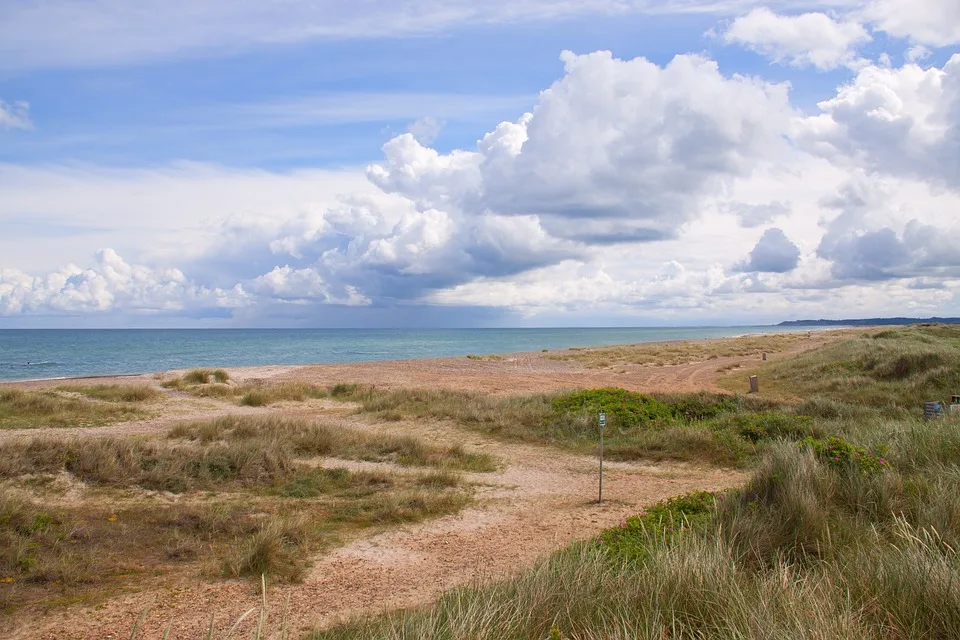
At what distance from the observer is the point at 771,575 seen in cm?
460

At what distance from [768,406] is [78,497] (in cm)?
1754

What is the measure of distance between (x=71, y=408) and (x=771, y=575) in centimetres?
2183

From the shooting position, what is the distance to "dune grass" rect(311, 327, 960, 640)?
3.48 m

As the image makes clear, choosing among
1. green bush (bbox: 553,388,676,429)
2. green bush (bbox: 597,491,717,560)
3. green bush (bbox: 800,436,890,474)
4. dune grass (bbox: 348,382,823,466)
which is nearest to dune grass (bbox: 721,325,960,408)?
dune grass (bbox: 348,382,823,466)

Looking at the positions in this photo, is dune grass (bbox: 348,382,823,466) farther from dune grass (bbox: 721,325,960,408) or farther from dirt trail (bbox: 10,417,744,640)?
dune grass (bbox: 721,325,960,408)

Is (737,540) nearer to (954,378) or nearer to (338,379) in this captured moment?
(954,378)

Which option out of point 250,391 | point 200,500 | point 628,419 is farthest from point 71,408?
point 628,419

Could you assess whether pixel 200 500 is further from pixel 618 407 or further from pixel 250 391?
pixel 250 391

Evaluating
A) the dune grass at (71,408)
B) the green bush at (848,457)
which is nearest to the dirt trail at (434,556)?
the green bush at (848,457)

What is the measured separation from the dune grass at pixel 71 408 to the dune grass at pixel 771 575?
16.8 m

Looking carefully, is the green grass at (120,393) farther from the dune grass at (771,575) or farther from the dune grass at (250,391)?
the dune grass at (771,575)

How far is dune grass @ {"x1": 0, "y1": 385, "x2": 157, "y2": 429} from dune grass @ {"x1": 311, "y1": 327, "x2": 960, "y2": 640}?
16.8 meters

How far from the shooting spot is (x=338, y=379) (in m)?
37.2

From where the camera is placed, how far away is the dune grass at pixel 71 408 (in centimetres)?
1791
